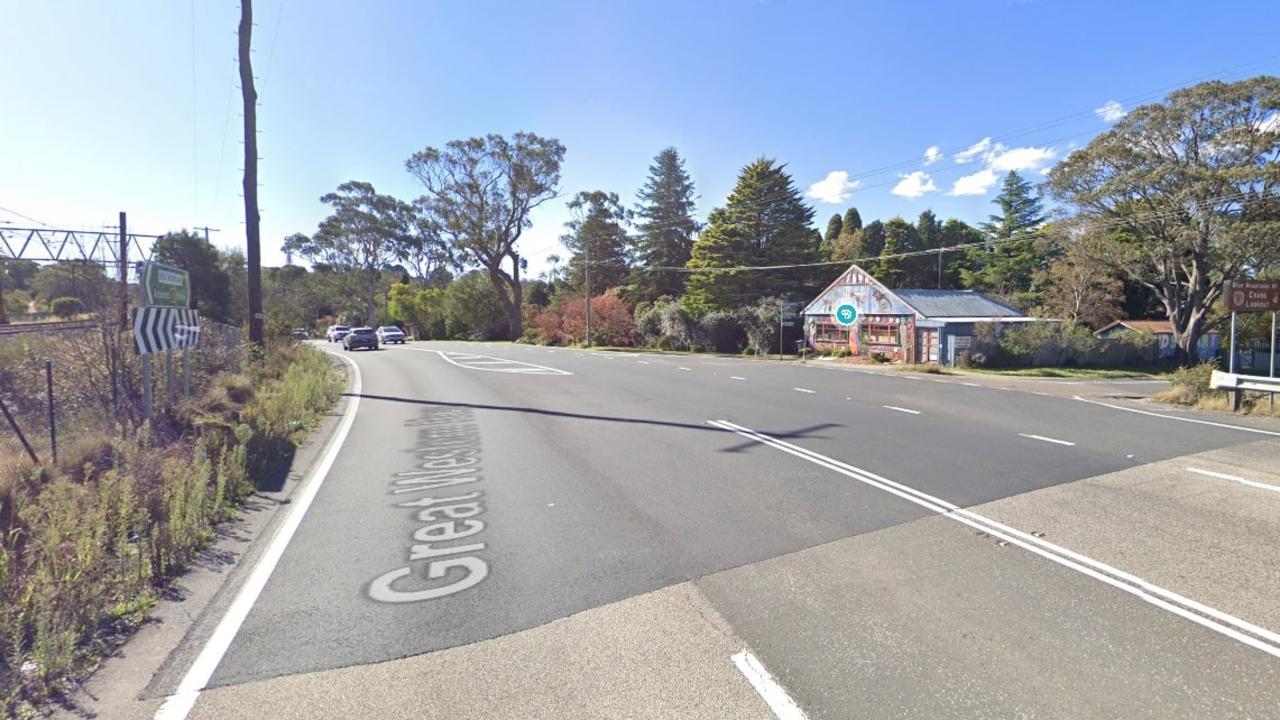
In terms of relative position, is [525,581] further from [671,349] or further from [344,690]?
[671,349]

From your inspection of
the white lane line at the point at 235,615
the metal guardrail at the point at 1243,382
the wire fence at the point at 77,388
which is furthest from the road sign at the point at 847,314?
the white lane line at the point at 235,615

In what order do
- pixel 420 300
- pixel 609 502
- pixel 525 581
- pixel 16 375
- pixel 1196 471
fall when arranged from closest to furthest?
1. pixel 525 581
2. pixel 609 502
3. pixel 1196 471
4. pixel 16 375
5. pixel 420 300

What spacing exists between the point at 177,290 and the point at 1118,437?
15400 mm

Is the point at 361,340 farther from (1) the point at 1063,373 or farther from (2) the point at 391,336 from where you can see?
(1) the point at 1063,373

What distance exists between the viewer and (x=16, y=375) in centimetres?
942

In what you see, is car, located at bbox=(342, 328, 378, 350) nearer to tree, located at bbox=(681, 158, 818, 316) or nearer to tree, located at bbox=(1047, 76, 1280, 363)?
tree, located at bbox=(681, 158, 818, 316)

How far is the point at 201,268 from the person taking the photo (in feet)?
133

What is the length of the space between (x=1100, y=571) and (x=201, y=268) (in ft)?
159

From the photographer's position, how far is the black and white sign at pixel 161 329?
8.32 meters

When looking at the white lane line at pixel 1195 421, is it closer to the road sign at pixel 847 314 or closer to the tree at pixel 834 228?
the road sign at pixel 847 314

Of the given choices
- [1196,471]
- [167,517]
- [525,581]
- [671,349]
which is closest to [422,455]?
[167,517]

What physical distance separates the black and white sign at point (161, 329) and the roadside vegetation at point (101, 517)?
37.8 inches

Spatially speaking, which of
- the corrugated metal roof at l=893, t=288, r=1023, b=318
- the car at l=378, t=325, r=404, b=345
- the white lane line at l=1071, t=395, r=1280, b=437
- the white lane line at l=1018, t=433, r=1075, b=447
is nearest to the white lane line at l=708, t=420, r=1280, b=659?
the white lane line at l=1018, t=433, r=1075, b=447

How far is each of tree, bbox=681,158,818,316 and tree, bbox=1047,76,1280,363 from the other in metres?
18.4
